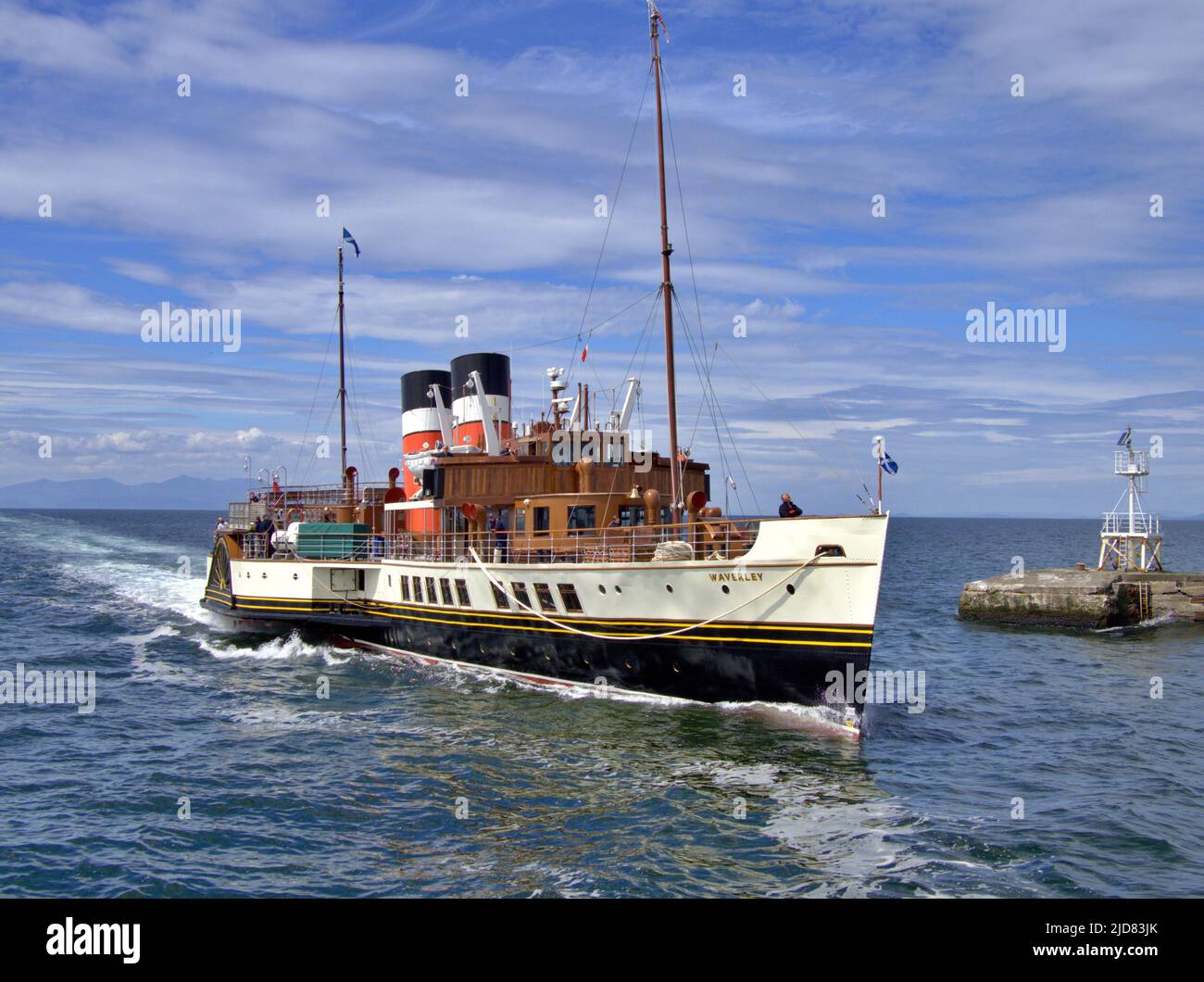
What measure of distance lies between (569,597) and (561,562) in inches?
42.8

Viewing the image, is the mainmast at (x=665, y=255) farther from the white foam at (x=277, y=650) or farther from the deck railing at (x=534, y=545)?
the white foam at (x=277, y=650)

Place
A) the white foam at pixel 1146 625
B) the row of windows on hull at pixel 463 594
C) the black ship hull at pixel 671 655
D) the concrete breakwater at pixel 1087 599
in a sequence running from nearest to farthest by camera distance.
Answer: the black ship hull at pixel 671 655
the row of windows on hull at pixel 463 594
the white foam at pixel 1146 625
the concrete breakwater at pixel 1087 599

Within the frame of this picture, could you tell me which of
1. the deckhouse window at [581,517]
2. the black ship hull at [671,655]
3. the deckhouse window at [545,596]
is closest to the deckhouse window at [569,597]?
the deckhouse window at [545,596]

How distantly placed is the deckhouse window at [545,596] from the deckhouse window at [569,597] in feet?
1.28

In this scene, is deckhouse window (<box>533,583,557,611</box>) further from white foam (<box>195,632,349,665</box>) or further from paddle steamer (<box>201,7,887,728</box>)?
white foam (<box>195,632,349,665</box>)

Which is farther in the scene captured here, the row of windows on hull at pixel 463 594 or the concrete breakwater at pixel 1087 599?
the concrete breakwater at pixel 1087 599

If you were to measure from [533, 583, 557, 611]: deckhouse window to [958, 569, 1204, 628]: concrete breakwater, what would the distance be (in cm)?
3156


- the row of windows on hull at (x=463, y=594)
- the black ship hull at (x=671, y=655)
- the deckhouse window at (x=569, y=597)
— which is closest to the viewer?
the black ship hull at (x=671, y=655)

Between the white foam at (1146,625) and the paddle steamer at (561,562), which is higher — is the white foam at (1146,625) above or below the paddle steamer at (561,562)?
below

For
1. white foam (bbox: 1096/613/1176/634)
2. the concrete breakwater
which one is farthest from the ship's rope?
the concrete breakwater

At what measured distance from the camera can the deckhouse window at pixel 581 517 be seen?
93.1ft

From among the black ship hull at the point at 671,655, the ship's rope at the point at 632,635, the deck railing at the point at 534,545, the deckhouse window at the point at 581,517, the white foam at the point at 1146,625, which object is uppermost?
the deckhouse window at the point at 581,517
